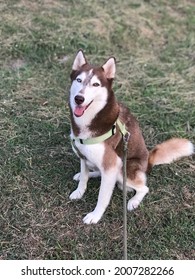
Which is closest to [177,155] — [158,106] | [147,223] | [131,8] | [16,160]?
[147,223]

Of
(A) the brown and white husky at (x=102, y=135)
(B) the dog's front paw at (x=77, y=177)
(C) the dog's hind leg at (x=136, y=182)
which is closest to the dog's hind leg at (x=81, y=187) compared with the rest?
(A) the brown and white husky at (x=102, y=135)

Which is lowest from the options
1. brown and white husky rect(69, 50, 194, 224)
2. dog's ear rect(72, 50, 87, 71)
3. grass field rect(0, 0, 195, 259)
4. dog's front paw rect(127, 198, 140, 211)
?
grass field rect(0, 0, 195, 259)

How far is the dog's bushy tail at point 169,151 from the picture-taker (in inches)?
139

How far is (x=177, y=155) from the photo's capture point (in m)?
3.58

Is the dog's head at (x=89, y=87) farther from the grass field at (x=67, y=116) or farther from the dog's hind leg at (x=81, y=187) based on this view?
the grass field at (x=67, y=116)

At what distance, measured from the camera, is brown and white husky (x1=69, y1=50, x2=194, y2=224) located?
9.25 ft

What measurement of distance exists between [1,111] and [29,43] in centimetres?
125

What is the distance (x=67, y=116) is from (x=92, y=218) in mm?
1319

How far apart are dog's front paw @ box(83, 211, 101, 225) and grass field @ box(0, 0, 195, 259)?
0.12ft

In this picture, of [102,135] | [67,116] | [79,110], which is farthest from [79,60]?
[67,116]

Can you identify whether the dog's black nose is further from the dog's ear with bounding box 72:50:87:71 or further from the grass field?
the grass field

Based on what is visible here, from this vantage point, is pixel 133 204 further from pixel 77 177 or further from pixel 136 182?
pixel 77 177

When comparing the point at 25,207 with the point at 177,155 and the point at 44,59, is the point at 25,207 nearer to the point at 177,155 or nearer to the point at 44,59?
the point at 177,155

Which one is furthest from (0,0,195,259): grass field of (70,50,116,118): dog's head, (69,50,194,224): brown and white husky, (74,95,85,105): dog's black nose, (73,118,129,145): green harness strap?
(74,95,85,105): dog's black nose
